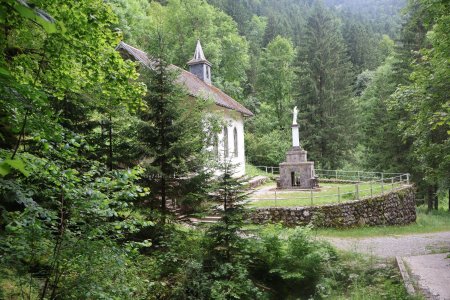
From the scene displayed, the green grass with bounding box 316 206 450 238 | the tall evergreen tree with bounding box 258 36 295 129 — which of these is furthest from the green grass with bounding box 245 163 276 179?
the tall evergreen tree with bounding box 258 36 295 129

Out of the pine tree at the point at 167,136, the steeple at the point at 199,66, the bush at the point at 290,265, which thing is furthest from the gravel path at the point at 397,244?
the steeple at the point at 199,66

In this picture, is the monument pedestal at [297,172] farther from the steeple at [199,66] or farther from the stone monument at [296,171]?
the steeple at [199,66]

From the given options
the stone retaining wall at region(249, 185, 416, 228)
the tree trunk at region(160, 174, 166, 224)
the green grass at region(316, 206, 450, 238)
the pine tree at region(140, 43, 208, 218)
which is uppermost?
the pine tree at region(140, 43, 208, 218)

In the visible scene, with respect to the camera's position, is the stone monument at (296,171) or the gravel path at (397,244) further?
the stone monument at (296,171)

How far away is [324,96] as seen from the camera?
120ft

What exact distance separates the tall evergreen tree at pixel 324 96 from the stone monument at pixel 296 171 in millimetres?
10471

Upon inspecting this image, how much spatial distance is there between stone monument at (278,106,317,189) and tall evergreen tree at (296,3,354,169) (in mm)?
10471

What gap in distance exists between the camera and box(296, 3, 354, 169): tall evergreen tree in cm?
3453

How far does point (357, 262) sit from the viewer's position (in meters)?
10.5

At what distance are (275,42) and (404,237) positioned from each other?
37.2 meters

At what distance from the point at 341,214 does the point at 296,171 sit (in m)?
8.06

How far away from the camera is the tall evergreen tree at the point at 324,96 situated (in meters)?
34.5

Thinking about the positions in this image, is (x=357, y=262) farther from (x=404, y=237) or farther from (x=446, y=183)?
(x=446, y=183)

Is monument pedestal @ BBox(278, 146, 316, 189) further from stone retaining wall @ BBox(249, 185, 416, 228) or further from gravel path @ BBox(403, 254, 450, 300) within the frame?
gravel path @ BBox(403, 254, 450, 300)
